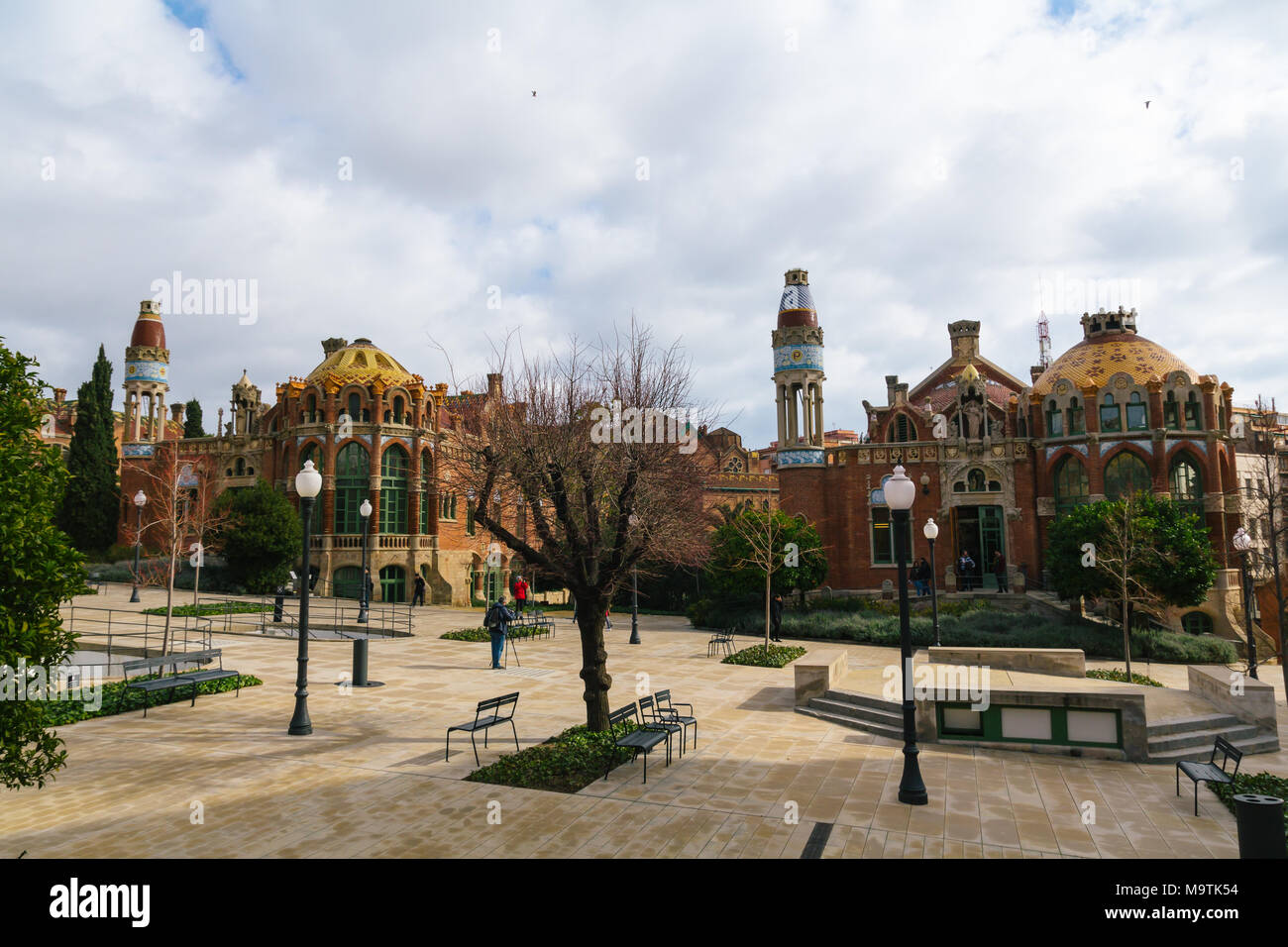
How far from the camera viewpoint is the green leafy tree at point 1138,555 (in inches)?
877

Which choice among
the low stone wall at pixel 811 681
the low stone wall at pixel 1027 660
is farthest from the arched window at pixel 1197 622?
the low stone wall at pixel 811 681

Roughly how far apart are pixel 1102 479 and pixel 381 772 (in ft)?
103

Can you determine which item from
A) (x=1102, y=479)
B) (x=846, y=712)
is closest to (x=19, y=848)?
(x=846, y=712)

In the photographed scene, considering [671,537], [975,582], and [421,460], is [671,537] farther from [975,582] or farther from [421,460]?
[421,460]

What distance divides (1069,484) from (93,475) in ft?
175

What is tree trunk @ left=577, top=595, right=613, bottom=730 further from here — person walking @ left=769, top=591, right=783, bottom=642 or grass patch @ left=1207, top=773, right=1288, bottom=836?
person walking @ left=769, top=591, right=783, bottom=642

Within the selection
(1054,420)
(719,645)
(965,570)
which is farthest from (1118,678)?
(1054,420)

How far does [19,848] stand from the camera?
6.84 meters

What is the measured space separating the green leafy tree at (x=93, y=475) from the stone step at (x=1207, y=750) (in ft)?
172

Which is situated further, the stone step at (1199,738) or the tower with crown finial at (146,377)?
the tower with crown finial at (146,377)

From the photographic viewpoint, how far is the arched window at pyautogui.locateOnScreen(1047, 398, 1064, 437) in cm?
3238

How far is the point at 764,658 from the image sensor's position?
19.6 m

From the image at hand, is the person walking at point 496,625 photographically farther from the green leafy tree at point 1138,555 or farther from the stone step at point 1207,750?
the green leafy tree at point 1138,555

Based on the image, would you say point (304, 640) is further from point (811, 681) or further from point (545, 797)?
point (811, 681)
